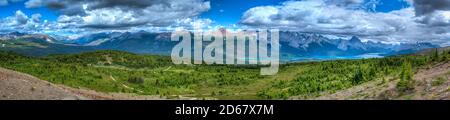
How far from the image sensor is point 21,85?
49.9 metres
